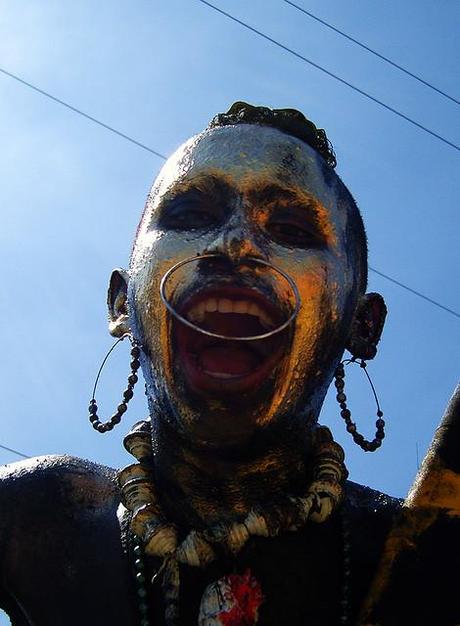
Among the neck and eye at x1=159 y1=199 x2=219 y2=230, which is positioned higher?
eye at x1=159 y1=199 x2=219 y2=230

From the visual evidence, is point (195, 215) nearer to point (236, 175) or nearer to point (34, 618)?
point (236, 175)

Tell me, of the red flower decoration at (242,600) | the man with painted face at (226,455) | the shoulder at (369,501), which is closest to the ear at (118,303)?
the man with painted face at (226,455)

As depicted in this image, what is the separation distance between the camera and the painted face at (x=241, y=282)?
4.11 meters

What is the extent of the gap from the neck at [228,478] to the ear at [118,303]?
23.2 inches

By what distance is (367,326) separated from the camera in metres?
4.74

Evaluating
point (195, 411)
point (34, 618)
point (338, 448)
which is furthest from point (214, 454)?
point (34, 618)

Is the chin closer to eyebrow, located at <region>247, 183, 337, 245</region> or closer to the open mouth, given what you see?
the open mouth

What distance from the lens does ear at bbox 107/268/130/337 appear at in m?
4.77

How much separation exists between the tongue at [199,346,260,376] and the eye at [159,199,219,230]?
509 mm

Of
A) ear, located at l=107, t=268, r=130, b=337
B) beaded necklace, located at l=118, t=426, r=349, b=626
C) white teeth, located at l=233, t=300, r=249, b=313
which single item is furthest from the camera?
ear, located at l=107, t=268, r=130, b=337

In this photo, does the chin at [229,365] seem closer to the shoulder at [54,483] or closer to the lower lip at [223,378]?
the lower lip at [223,378]

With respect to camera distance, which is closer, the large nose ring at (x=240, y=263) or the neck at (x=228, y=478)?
the large nose ring at (x=240, y=263)

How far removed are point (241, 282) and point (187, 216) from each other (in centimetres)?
49

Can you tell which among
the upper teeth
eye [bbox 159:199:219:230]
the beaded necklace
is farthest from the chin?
eye [bbox 159:199:219:230]
